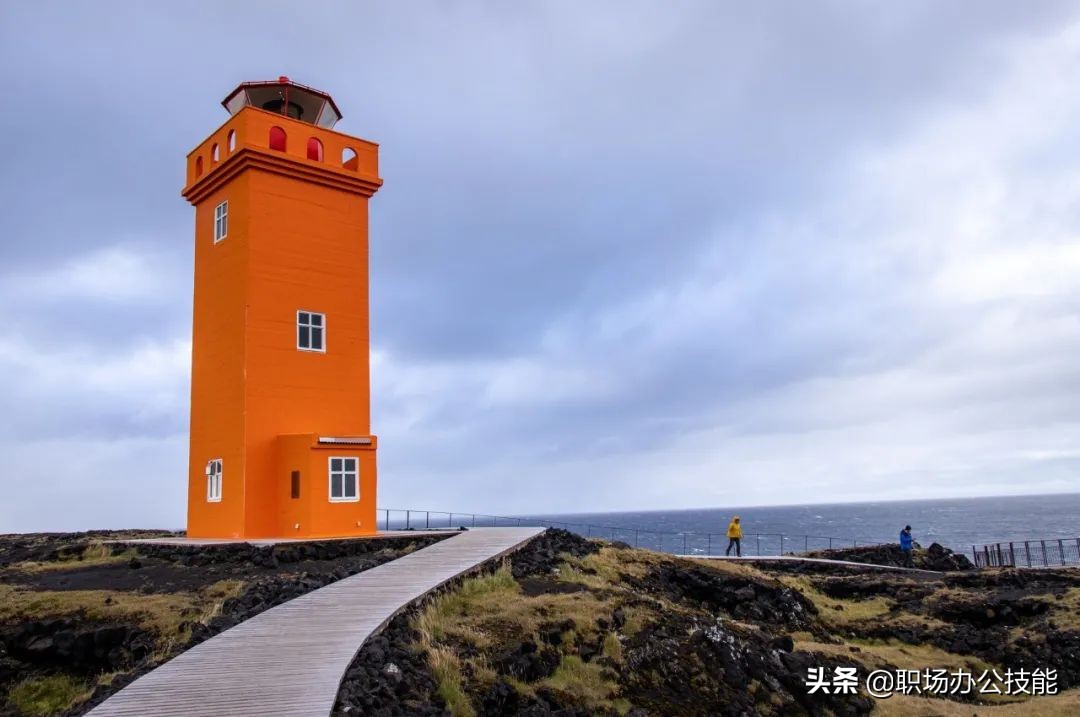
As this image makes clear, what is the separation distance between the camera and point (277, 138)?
2656cm

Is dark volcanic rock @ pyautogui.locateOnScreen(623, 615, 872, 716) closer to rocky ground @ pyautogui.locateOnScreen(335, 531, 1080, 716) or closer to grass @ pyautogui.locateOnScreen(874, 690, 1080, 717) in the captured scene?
rocky ground @ pyautogui.locateOnScreen(335, 531, 1080, 716)

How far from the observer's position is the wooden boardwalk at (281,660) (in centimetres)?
887

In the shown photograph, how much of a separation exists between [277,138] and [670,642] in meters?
19.4

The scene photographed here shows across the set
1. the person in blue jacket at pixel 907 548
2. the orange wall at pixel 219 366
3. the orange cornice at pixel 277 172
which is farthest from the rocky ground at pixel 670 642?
the orange cornice at pixel 277 172

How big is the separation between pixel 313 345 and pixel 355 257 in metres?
3.21

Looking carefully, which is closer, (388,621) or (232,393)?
(388,621)

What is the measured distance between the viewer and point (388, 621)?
12.7 metres

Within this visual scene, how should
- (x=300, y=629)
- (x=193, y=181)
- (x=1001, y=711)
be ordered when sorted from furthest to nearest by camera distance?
(x=193, y=181)
(x=1001, y=711)
(x=300, y=629)

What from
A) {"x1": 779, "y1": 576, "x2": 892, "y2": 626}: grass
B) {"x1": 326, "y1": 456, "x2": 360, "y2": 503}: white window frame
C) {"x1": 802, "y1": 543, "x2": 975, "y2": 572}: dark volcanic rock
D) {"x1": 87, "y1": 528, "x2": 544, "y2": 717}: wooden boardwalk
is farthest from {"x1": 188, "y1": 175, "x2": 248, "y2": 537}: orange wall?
{"x1": 802, "y1": 543, "x2": 975, "y2": 572}: dark volcanic rock

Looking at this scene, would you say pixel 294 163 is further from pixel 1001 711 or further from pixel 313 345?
pixel 1001 711

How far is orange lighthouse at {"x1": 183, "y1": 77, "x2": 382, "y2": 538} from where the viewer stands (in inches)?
961

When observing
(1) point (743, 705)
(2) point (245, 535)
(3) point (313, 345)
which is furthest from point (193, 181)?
(1) point (743, 705)

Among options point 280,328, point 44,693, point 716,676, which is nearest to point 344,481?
point 280,328

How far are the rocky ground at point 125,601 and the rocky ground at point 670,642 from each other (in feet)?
10.5
